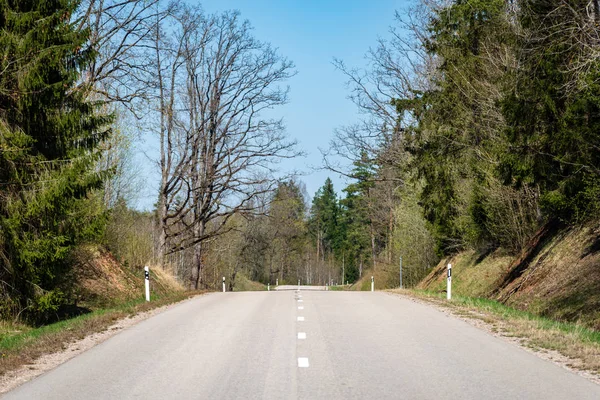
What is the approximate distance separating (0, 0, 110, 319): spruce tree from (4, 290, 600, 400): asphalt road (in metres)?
3.33

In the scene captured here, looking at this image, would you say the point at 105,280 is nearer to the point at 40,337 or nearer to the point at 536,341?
the point at 40,337

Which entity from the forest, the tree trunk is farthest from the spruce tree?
the tree trunk

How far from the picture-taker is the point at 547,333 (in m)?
11.7

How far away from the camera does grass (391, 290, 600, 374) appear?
946 centimetres

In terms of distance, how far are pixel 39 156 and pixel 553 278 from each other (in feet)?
44.9

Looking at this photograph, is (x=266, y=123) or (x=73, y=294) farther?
(x=266, y=123)

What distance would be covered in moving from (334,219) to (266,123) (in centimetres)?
10272

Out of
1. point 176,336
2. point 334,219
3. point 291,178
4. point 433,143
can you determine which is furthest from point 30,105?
point 334,219

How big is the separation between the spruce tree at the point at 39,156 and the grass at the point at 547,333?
9.54 metres

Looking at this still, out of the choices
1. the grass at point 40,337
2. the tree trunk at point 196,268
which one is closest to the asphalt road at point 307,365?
the grass at point 40,337

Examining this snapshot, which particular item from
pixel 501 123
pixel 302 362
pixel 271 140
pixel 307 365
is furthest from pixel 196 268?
pixel 307 365

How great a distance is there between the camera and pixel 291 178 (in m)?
34.3

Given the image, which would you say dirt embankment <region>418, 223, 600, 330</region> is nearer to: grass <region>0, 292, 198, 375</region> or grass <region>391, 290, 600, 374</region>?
grass <region>391, 290, 600, 374</region>

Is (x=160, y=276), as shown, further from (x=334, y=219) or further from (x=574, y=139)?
(x=334, y=219)
